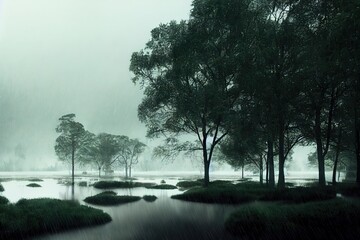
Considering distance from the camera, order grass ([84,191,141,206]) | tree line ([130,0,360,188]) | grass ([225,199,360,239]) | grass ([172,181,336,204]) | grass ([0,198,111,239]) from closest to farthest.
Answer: grass ([225,199,360,239]), grass ([0,198,111,239]), grass ([172,181,336,204]), grass ([84,191,141,206]), tree line ([130,0,360,188])

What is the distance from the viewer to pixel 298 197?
69.9ft

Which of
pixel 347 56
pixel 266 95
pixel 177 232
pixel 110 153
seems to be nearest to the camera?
pixel 177 232

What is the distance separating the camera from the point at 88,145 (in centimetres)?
7550

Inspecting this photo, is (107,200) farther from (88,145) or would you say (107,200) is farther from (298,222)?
(88,145)

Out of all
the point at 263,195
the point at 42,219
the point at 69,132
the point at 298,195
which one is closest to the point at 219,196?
the point at 263,195

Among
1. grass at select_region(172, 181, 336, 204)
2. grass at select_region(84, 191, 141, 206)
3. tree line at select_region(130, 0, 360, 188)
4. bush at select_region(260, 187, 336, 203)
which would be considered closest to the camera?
bush at select_region(260, 187, 336, 203)

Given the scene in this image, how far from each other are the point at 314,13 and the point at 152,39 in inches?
615

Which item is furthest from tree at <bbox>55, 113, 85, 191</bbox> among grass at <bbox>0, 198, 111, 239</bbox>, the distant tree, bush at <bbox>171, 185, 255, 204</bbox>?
grass at <bbox>0, 198, 111, 239</bbox>

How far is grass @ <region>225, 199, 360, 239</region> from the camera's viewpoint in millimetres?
12234

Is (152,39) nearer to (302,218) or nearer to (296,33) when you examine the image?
(296,33)

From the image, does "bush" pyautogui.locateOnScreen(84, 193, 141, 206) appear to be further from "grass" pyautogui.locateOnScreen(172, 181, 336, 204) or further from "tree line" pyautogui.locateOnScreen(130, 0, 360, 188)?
"tree line" pyautogui.locateOnScreen(130, 0, 360, 188)

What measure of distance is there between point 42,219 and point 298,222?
1179 cm

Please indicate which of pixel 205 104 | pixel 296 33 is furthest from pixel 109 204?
pixel 296 33

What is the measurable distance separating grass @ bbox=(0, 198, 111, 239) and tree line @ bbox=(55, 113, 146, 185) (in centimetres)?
4522
